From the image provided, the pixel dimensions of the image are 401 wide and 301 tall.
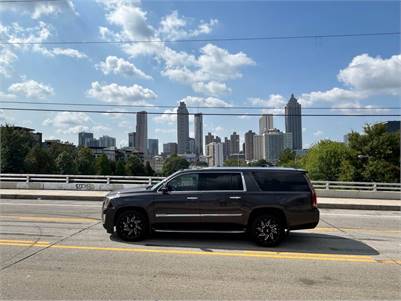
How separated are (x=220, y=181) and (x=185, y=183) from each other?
805 millimetres

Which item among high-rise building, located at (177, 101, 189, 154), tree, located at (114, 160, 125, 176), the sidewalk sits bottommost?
the sidewalk

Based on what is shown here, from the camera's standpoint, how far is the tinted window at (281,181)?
31.9 ft

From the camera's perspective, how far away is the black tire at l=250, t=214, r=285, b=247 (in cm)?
938

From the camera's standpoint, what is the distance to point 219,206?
9.49 meters

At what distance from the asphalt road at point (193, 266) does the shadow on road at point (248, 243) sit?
2 cm

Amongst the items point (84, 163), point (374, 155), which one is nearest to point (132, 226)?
point (374, 155)

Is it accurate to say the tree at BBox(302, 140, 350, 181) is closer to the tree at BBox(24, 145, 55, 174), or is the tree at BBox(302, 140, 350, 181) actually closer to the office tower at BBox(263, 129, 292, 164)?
the office tower at BBox(263, 129, 292, 164)

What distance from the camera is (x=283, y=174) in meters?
9.84

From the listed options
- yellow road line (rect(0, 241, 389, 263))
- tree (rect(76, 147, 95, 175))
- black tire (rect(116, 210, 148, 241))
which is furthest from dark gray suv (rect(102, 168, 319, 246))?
tree (rect(76, 147, 95, 175))

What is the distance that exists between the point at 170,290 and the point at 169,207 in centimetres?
352

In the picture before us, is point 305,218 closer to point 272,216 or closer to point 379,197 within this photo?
point 272,216

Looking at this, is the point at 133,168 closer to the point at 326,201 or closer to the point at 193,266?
the point at 326,201

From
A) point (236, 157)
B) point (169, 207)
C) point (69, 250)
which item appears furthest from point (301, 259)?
point (236, 157)

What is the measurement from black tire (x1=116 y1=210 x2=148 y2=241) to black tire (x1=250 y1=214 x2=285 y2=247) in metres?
2.44
